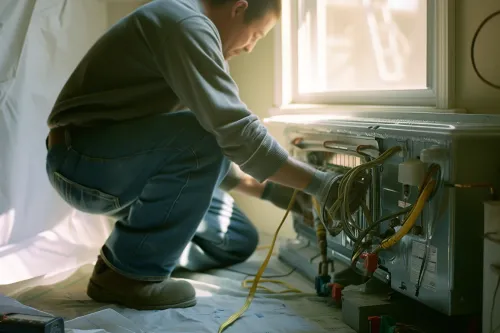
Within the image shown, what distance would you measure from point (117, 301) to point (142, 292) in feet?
0.24

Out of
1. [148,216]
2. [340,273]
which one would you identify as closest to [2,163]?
[148,216]

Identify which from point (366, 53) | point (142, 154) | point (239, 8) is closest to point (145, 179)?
point (142, 154)

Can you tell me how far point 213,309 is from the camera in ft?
4.42

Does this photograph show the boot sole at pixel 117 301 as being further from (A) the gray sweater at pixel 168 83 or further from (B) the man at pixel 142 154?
(A) the gray sweater at pixel 168 83

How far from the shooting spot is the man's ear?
1317mm

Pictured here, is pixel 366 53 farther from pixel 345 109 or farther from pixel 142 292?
pixel 142 292

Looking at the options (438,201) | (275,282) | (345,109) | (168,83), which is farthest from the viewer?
(345,109)

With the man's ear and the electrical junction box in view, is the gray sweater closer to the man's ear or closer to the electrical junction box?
the man's ear

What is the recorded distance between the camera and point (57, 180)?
1.42 meters

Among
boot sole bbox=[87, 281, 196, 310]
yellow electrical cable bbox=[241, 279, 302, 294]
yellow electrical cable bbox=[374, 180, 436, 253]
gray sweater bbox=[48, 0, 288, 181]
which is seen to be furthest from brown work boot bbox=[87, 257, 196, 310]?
yellow electrical cable bbox=[374, 180, 436, 253]

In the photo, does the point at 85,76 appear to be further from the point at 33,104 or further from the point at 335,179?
the point at 335,179

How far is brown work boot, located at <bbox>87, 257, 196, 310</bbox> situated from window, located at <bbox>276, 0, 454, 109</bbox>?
0.70 metres

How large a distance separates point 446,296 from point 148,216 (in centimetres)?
65

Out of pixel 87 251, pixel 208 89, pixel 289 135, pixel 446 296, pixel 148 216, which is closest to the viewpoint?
pixel 446 296
